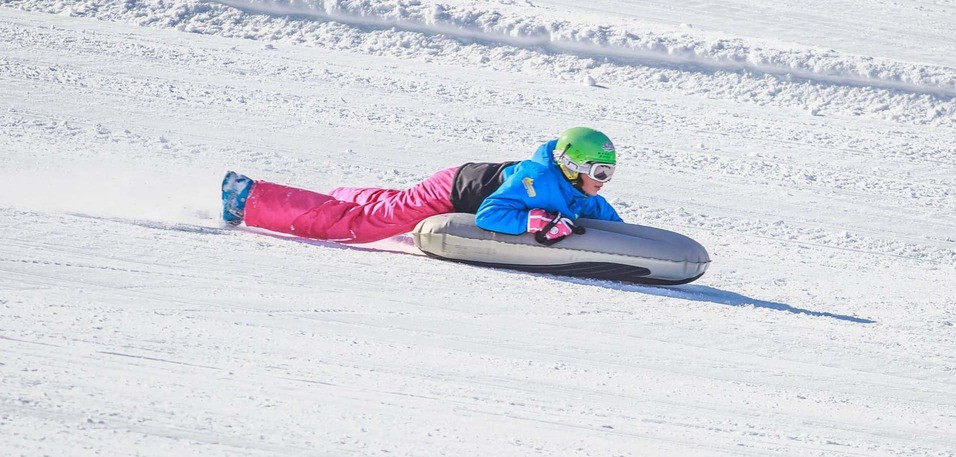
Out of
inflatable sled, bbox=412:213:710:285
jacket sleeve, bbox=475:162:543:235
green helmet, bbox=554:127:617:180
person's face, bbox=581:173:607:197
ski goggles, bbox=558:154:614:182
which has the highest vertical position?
green helmet, bbox=554:127:617:180

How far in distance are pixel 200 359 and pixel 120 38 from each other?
8.49 m

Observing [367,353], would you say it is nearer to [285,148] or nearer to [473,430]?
[473,430]

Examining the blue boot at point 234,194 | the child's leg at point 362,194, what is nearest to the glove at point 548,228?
the child's leg at point 362,194

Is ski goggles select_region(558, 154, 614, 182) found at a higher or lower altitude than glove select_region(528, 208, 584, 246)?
higher

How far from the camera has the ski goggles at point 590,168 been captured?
20.1 feet

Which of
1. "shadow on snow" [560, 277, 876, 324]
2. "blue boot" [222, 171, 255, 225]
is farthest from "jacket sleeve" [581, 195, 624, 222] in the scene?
"blue boot" [222, 171, 255, 225]

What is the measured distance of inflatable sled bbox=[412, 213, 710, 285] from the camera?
5949 millimetres

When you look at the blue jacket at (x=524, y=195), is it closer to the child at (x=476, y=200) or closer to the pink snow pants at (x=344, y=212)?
the child at (x=476, y=200)

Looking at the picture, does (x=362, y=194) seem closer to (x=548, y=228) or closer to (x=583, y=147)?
(x=548, y=228)

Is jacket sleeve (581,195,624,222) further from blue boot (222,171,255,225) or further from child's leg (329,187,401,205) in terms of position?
blue boot (222,171,255,225)

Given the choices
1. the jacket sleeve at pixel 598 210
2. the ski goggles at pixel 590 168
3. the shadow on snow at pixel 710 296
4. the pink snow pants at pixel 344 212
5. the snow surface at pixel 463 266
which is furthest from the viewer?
the jacket sleeve at pixel 598 210

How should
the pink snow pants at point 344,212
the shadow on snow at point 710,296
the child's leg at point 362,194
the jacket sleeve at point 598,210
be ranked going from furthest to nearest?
the child's leg at point 362,194
the jacket sleeve at point 598,210
the pink snow pants at point 344,212
the shadow on snow at point 710,296

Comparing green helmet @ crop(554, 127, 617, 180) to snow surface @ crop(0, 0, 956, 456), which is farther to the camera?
green helmet @ crop(554, 127, 617, 180)

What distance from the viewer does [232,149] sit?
8.69 meters
